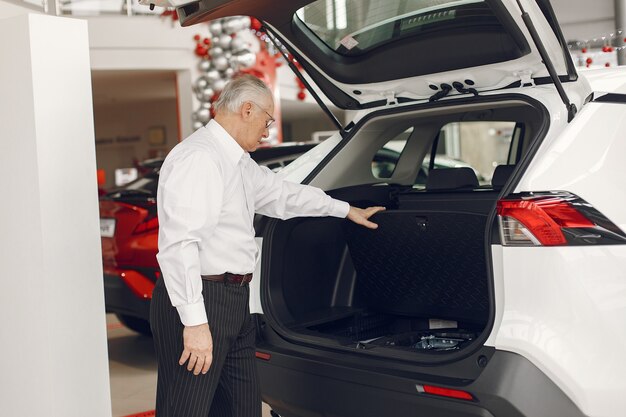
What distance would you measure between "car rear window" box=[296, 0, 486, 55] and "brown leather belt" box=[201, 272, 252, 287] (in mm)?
967

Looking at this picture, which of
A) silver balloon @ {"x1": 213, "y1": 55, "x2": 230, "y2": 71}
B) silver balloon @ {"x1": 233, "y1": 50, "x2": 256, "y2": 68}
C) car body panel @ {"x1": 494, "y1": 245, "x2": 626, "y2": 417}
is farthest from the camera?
silver balloon @ {"x1": 213, "y1": 55, "x2": 230, "y2": 71}

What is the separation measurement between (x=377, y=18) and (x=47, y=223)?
1309 mm

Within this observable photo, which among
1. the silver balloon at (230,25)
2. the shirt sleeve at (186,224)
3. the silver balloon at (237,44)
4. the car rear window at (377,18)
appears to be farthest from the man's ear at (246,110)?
the silver balloon at (237,44)

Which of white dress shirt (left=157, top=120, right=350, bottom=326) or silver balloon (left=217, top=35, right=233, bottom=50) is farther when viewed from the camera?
silver balloon (left=217, top=35, right=233, bottom=50)

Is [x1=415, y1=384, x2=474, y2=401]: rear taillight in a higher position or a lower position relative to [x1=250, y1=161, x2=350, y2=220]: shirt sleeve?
lower

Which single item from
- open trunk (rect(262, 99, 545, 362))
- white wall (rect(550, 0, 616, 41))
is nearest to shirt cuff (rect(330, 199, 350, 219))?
open trunk (rect(262, 99, 545, 362))

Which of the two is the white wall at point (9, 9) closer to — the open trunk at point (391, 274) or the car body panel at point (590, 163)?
the open trunk at point (391, 274)

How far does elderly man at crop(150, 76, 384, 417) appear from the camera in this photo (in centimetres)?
206

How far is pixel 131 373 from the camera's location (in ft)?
15.3

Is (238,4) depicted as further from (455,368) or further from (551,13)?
(455,368)

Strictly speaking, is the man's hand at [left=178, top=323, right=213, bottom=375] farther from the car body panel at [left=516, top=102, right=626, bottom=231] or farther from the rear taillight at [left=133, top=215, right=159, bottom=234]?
the rear taillight at [left=133, top=215, right=159, bottom=234]

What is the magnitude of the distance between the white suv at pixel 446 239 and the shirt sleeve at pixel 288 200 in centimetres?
15

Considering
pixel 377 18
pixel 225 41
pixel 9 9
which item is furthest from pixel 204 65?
pixel 377 18

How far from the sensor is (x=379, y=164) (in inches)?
200
